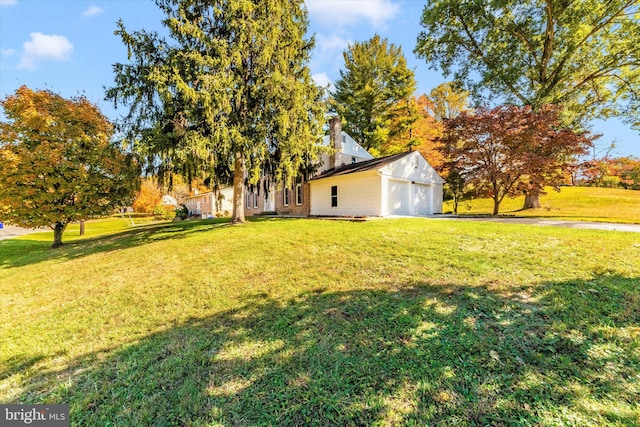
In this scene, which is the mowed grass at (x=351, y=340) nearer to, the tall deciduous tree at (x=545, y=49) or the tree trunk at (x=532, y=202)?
the tree trunk at (x=532, y=202)

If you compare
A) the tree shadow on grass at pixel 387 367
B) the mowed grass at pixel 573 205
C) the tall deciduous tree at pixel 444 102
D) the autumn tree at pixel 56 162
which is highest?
the tall deciduous tree at pixel 444 102

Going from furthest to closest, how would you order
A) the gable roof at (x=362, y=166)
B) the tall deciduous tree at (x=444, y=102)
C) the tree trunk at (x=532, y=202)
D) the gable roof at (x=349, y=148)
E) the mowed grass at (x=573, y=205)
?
the tall deciduous tree at (x=444, y=102)
the gable roof at (x=349, y=148)
the tree trunk at (x=532, y=202)
the mowed grass at (x=573, y=205)
the gable roof at (x=362, y=166)

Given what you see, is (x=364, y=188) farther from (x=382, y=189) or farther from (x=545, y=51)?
(x=545, y=51)

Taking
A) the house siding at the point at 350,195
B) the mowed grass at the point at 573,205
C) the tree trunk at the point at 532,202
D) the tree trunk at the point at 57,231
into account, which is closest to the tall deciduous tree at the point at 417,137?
the mowed grass at the point at 573,205

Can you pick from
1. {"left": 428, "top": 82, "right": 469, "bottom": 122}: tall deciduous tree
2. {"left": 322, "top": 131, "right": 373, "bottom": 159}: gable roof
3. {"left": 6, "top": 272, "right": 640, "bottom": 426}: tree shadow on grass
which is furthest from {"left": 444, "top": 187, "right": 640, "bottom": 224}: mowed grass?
{"left": 6, "top": 272, "right": 640, "bottom": 426}: tree shadow on grass

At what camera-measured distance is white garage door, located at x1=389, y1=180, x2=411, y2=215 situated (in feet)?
48.8

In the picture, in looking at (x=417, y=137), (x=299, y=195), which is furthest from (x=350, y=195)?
(x=417, y=137)

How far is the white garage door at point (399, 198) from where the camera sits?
586 inches

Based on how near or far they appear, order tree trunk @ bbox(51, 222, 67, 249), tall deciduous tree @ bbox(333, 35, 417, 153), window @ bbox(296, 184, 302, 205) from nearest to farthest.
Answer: tree trunk @ bbox(51, 222, 67, 249), window @ bbox(296, 184, 302, 205), tall deciduous tree @ bbox(333, 35, 417, 153)

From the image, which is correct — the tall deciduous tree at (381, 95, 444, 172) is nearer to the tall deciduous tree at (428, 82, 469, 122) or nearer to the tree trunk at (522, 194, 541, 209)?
the tall deciduous tree at (428, 82, 469, 122)

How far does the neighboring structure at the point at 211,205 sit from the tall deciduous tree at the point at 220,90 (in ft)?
61.1

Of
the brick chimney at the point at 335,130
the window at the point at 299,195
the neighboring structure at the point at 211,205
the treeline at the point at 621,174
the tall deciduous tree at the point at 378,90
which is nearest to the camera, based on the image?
the brick chimney at the point at 335,130

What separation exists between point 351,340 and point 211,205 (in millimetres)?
33685

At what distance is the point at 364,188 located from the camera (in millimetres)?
14906
